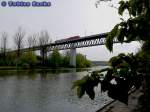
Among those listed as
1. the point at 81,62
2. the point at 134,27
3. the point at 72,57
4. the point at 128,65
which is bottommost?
the point at 81,62

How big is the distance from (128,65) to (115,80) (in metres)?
0.16

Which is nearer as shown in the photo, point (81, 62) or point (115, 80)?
point (115, 80)

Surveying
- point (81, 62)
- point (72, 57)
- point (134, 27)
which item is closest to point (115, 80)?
point (134, 27)

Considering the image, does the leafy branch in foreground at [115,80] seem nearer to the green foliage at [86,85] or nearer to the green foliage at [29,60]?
the green foliage at [86,85]

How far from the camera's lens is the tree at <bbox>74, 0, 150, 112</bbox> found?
1559 mm

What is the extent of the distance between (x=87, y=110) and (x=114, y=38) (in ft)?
55.0

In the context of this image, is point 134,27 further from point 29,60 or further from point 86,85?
point 29,60

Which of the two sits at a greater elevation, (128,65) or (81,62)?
(128,65)

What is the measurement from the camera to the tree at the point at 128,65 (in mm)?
1559

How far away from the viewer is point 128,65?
1.66m

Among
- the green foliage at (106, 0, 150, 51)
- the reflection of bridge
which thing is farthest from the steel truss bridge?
the green foliage at (106, 0, 150, 51)

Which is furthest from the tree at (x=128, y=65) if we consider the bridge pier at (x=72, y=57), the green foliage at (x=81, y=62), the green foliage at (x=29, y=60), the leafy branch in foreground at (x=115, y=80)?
the green foliage at (x=81, y=62)

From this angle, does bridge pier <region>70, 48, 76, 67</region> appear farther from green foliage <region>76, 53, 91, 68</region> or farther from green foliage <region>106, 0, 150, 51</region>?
green foliage <region>106, 0, 150, 51</region>

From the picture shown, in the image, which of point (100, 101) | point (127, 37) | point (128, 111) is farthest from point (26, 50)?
point (127, 37)
